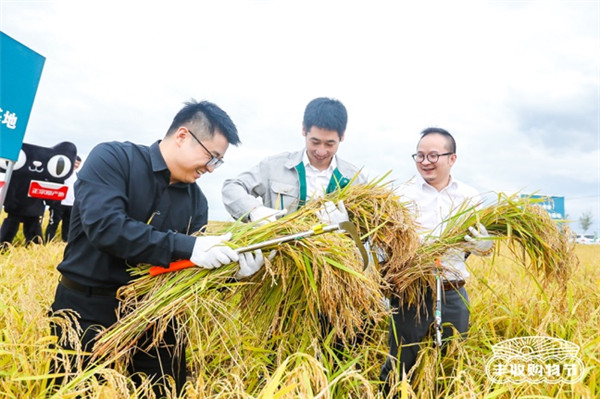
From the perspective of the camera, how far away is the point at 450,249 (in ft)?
7.73

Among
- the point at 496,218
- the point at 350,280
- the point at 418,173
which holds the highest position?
the point at 418,173

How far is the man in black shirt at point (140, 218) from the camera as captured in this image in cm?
164

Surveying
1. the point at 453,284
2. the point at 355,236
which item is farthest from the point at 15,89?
the point at 453,284

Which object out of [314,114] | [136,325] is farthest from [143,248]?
[314,114]

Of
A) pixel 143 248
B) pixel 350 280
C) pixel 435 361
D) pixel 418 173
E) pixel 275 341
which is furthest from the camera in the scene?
pixel 418 173

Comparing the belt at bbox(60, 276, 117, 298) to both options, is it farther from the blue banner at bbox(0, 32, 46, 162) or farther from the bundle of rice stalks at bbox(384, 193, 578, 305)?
the blue banner at bbox(0, 32, 46, 162)

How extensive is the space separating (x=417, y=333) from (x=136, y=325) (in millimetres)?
1566

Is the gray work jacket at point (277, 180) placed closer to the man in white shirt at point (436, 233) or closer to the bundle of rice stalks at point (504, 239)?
the man in white shirt at point (436, 233)

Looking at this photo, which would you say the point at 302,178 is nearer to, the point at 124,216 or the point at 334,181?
the point at 334,181

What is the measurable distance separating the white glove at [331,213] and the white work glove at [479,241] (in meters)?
0.78

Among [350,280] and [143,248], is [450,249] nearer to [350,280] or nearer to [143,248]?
[350,280]

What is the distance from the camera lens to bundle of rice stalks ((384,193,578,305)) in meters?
2.29

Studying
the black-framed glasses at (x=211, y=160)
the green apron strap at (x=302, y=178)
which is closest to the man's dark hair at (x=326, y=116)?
the green apron strap at (x=302, y=178)

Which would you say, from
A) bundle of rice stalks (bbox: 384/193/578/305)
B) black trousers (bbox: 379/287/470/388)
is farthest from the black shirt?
black trousers (bbox: 379/287/470/388)
